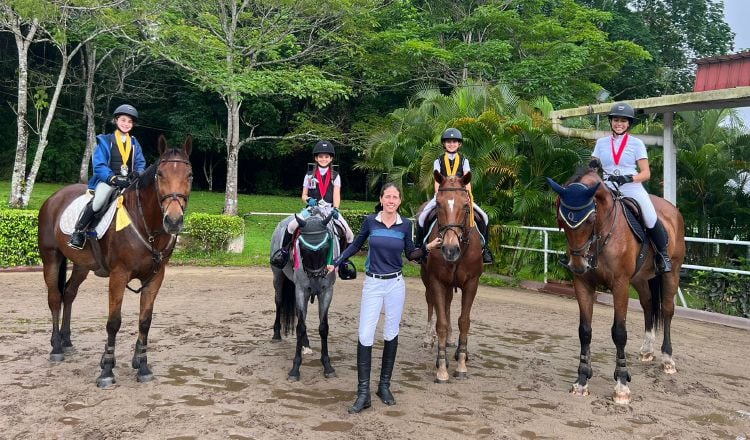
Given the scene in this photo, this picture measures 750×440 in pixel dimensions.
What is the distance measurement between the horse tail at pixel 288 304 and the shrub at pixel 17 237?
904 cm

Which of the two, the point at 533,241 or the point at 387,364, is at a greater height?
the point at 533,241

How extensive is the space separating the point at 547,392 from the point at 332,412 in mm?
2191

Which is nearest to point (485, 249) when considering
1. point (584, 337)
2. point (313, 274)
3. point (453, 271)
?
point (453, 271)

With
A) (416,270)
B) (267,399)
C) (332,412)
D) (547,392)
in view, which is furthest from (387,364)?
(416,270)

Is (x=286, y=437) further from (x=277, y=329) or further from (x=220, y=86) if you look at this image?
(x=220, y=86)

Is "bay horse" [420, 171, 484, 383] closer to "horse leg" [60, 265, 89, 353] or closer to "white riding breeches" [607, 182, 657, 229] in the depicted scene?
"white riding breeches" [607, 182, 657, 229]

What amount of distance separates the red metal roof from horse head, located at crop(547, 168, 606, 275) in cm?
782

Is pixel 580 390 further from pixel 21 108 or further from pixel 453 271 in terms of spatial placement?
pixel 21 108

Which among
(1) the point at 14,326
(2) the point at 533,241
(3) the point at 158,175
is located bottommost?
(1) the point at 14,326

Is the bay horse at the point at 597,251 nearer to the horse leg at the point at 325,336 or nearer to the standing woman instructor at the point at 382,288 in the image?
the standing woman instructor at the point at 382,288

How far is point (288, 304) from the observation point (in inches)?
258

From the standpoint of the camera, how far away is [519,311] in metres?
9.39

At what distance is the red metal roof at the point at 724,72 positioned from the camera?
10.3m

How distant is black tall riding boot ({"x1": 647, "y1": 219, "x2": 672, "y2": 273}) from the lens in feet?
18.1
